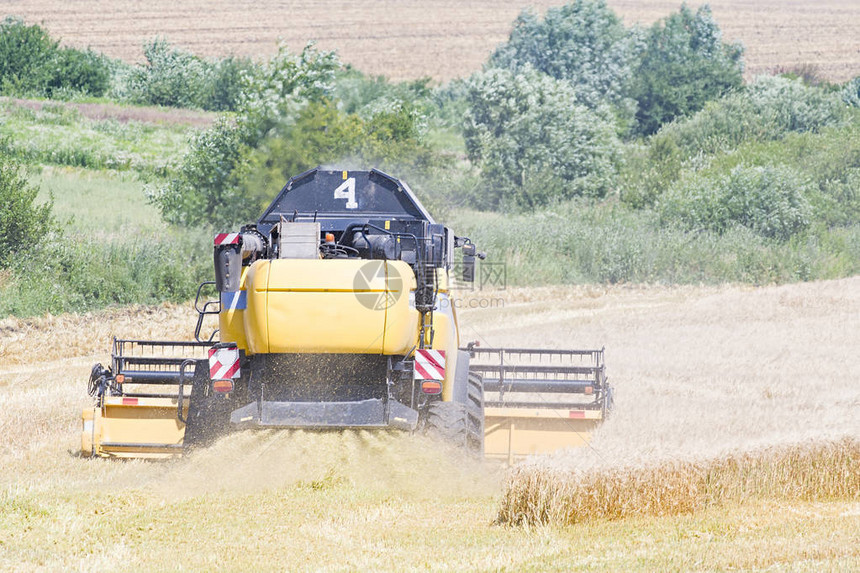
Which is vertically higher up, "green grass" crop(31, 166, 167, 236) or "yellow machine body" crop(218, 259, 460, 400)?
"green grass" crop(31, 166, 167, 236)

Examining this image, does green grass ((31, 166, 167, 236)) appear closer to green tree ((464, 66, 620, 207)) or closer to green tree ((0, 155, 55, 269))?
green tree ((0, 155, 55, 269))

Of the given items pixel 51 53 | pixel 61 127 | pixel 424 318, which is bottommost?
pixel 424 318

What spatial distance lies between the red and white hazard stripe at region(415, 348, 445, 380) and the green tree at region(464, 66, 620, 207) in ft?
125

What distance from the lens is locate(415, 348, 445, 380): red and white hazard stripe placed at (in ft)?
29.2

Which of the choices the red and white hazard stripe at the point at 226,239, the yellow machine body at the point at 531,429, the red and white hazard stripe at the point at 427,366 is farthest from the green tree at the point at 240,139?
the red and white hazard stripe at the point at 427,366

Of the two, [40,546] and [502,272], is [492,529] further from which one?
[502,272]

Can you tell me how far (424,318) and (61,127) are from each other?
42.4 metres

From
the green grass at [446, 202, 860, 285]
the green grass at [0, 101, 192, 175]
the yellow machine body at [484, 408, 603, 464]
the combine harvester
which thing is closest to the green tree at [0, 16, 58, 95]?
the green grass at [0, 101, 192, 175]

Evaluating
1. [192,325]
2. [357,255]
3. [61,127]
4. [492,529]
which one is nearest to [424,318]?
[357,255]

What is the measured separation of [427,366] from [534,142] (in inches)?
1614

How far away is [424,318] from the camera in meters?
9.02

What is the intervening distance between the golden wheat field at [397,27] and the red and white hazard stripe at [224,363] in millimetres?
53348

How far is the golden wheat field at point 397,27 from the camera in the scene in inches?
2464

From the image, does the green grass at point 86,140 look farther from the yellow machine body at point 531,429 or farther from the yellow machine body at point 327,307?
Result: the yellow machine body at point 327,307
